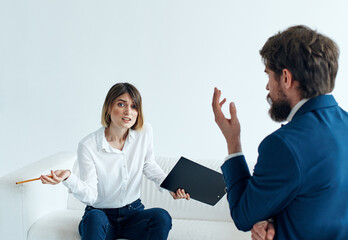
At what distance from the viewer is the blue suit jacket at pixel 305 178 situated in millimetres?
1281

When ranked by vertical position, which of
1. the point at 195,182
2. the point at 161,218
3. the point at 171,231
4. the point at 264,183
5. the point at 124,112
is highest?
the point at 124,112

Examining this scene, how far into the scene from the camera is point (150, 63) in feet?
12.4

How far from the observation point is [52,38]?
3.92m

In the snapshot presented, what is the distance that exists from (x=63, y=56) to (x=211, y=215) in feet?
7.01

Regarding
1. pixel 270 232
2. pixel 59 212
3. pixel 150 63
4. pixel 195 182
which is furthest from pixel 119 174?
pixel 150 63

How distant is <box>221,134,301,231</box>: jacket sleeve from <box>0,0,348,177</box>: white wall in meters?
2.31

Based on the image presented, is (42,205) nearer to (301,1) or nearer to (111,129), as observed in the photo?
Result: (111,129)

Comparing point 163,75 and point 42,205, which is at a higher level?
point 163,75

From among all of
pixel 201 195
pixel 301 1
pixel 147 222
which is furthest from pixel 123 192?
pixel 301 1

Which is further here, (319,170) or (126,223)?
(126,223)

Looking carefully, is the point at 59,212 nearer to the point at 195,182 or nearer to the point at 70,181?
the point at 70,181

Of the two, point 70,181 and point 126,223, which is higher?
point 70,181

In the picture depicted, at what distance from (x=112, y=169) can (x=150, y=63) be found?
1720 millimetres

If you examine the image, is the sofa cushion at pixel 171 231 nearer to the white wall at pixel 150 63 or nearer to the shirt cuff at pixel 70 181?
the shirt cuff at pixel 70 181
